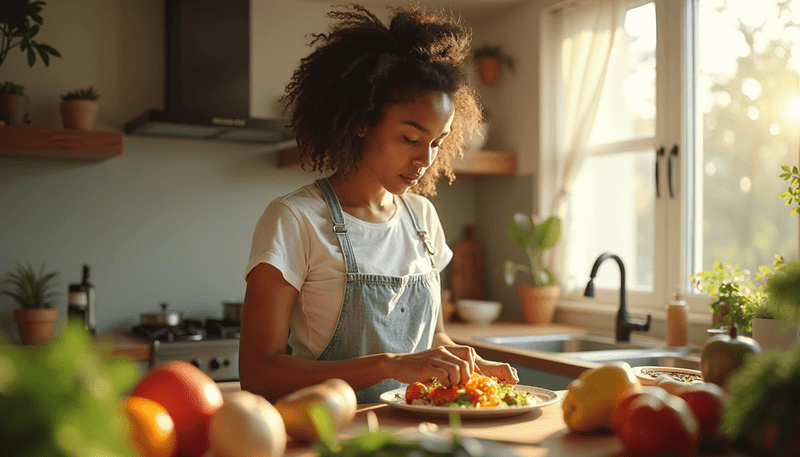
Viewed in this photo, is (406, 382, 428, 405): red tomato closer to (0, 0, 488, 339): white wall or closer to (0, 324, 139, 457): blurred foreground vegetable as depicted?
(0, 324, 139, 457): blurred foreground vegetable

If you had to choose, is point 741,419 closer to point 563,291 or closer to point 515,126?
point 563,291

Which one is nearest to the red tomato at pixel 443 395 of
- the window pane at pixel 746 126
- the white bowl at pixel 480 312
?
the window pane at pixel 746 126

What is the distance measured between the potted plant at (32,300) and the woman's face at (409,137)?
175 centimetres

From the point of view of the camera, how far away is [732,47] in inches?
97.3

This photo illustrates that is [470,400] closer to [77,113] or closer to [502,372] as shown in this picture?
[502,372]

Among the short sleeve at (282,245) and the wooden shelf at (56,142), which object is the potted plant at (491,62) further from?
the short sleeve at (282,245)

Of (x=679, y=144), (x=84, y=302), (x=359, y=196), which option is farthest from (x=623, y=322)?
(x=84, y=302)

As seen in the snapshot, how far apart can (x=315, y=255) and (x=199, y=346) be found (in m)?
1.47

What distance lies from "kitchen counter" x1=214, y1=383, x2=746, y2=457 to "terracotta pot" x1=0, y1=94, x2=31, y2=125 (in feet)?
7.45

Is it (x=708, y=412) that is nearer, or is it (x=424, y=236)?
(x=708, y=412)

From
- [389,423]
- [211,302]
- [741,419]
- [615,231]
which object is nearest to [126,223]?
[211,302]

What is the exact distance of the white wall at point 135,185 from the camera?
112 inches

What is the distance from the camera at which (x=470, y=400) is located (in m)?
0.96

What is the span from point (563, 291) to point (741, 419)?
2.65 meters
